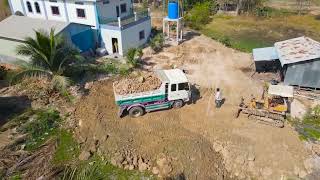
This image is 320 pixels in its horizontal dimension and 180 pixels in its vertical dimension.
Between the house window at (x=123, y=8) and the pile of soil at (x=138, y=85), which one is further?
the house window at (x=123, y=8)

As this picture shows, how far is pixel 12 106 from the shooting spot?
20.9 meters

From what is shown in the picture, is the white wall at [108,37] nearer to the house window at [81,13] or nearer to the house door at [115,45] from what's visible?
the house door at [115,45]

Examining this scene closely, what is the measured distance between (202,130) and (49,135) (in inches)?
388

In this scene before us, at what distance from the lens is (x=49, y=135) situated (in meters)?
18.2

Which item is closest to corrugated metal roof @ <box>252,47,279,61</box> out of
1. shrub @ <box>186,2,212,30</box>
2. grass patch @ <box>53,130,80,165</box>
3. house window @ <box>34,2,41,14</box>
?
shrub @ <box>186,2,212,30</box>

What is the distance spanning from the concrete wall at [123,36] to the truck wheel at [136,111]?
1115cm

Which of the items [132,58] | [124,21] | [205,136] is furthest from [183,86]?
[124,21]

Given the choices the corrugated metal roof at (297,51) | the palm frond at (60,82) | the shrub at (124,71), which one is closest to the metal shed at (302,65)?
the corrugated metal roof at (297,51)

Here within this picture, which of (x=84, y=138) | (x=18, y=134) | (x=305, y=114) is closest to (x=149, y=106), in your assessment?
(x=84, y=138)

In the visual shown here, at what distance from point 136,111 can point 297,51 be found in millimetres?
14060

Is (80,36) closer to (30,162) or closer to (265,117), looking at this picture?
(30,162)

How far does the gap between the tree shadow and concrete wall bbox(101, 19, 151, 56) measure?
10.5m

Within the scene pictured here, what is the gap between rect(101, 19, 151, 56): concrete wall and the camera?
93.0 ft

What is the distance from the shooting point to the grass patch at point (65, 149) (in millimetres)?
16359
